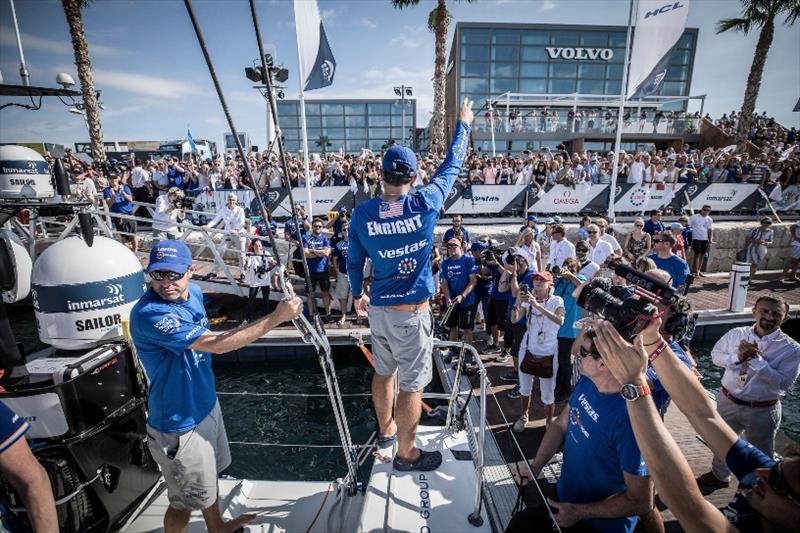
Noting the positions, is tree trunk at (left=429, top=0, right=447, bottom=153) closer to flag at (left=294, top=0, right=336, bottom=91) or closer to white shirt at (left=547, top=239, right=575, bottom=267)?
flag at (left=294, top=0, right=336, bottom=91)

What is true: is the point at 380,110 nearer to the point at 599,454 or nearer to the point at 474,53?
the point at 474,53

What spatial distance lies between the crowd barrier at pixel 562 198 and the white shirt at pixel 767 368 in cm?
1057

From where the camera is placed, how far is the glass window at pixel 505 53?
1249 inches

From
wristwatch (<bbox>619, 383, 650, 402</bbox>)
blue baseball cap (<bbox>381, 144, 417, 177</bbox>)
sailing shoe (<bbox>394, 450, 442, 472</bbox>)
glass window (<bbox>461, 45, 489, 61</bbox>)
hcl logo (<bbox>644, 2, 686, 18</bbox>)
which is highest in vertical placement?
glass window (<bbox>461, 45, 489, 61</bbox>)

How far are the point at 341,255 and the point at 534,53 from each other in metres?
31.5

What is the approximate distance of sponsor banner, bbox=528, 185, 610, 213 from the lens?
14.3 meters

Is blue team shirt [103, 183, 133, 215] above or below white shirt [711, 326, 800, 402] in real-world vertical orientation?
above

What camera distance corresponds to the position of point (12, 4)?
13344 millimetres

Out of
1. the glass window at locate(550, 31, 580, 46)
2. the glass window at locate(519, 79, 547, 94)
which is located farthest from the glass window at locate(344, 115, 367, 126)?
the glass window at locate(550, 31, 580, 46)

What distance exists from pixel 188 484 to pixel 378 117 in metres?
50.0

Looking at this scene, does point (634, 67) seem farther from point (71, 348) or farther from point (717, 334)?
point (71, 348)

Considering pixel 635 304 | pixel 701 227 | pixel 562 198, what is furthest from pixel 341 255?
pixel 701 227

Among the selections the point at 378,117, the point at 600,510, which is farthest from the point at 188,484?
the point at 378,117

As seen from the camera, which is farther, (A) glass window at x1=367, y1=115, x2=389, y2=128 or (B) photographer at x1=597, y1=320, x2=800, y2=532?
(A) glass window at x1=367, y1=115, x2=389, y2=128
